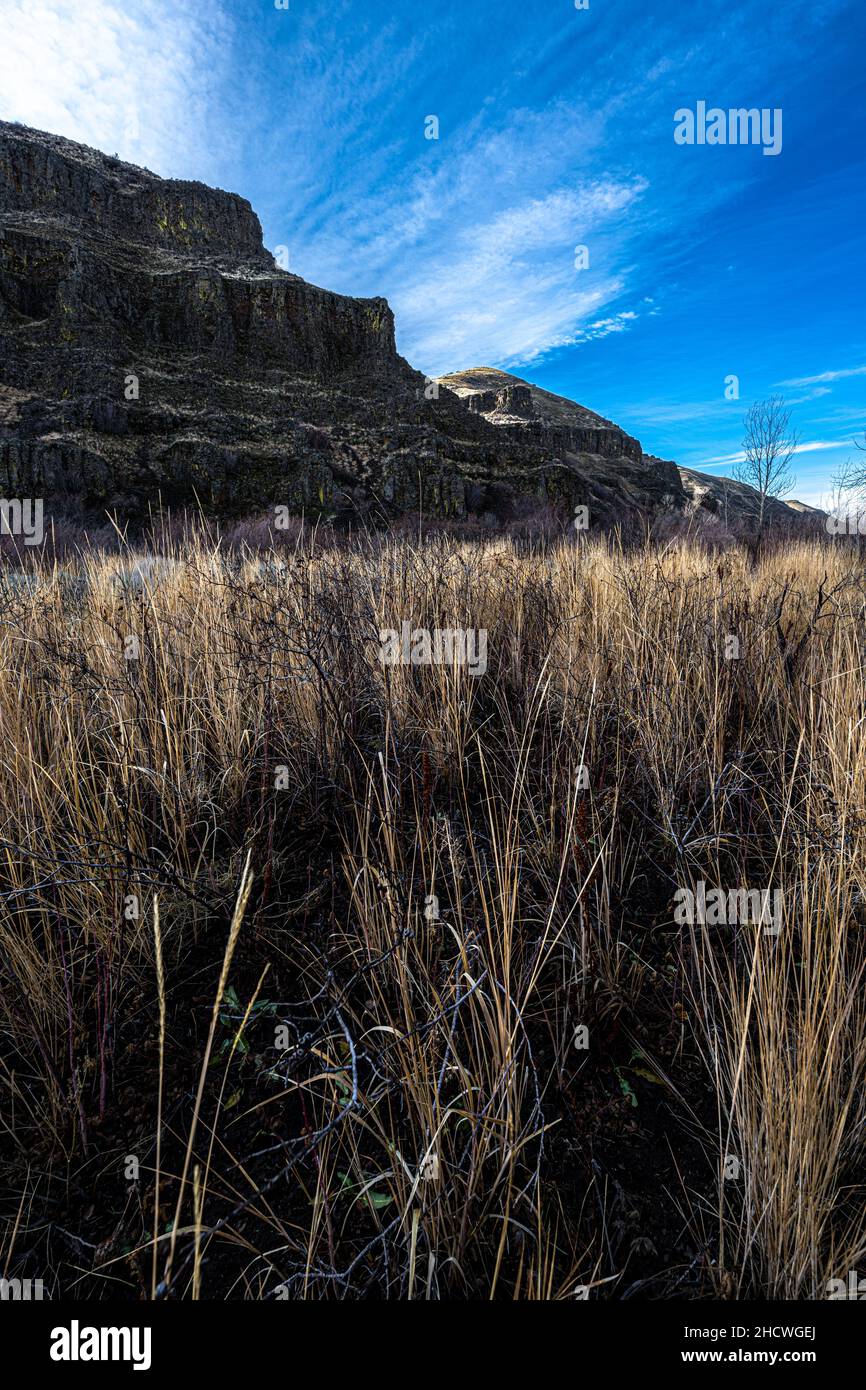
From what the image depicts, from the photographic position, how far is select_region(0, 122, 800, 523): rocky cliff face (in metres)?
20.9

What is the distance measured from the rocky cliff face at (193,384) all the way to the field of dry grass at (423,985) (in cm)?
1192

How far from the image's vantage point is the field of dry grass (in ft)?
3.00

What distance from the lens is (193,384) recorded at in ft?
87.2

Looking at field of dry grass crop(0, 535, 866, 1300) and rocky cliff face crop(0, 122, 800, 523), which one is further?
rocky cliff face crop(0, 122, 800, 523)

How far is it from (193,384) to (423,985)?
3147 cm

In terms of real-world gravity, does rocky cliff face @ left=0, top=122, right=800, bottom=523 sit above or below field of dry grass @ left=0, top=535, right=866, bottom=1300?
above

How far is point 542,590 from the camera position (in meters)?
3.53

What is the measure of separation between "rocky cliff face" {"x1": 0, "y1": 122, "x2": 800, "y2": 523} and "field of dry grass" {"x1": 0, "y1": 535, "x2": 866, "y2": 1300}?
11.9 metres

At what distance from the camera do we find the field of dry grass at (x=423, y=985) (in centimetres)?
91

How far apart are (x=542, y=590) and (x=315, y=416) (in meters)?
27.3

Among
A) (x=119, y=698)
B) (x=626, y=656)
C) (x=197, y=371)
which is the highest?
(x=197, y=371)

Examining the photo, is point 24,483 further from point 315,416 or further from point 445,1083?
point 445,1083

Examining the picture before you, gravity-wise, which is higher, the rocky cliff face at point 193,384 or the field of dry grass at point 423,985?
the rocky cliff face at point 193,384
